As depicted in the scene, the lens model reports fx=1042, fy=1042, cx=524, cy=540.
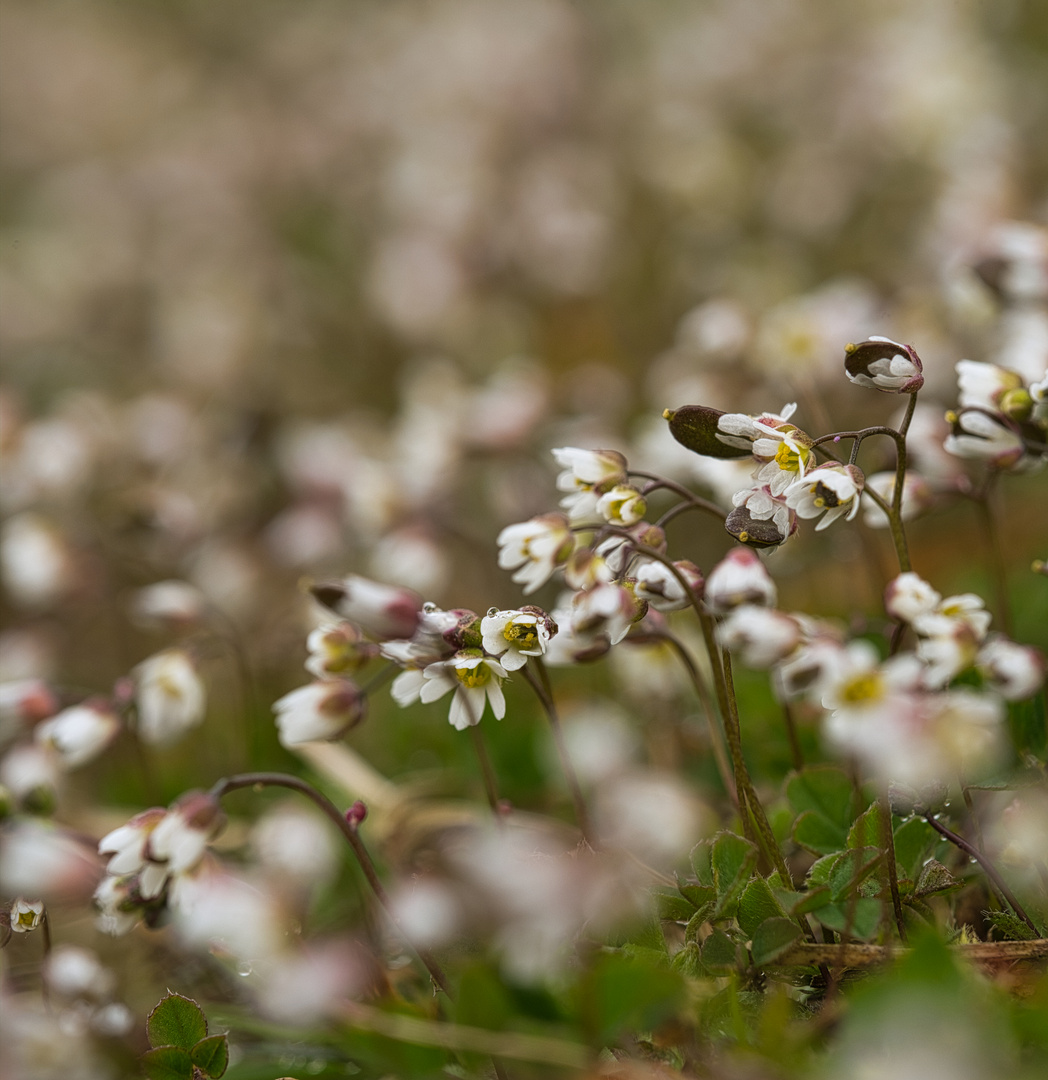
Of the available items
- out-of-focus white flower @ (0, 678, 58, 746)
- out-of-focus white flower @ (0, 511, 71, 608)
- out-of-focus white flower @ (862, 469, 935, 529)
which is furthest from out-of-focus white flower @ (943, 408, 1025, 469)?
out-of-focus white flower @ (0, 511, 71, 608)

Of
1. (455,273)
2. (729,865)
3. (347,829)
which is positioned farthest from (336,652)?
(455,273)

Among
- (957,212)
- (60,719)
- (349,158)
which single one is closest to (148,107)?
(349,158)

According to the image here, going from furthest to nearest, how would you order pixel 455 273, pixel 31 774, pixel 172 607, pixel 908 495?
pixel 455 273
pixel 172 607
pixel 31 774
pixel 908 495

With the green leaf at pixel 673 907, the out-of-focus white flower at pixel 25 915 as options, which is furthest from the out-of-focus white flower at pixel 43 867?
the green leaf at pixel 673 907

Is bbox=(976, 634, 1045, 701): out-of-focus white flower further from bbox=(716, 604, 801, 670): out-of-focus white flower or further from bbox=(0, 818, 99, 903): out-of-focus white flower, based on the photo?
bbox=(0, 818, 99, 903): out-of-focus white flower

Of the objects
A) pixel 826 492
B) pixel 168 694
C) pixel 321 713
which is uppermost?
pixel 826 492

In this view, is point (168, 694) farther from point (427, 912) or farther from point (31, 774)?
point (427, 912)

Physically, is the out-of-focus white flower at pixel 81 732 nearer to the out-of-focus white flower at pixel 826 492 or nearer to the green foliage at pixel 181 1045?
the green foliage at pixel 181 1045
